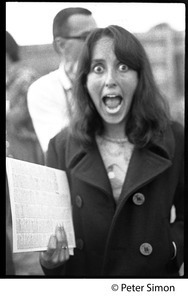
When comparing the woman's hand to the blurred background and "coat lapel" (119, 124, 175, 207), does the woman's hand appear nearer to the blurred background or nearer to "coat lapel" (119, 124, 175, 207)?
"coat lapel" (119, 124, 175, 207)

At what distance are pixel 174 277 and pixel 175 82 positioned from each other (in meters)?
0.84

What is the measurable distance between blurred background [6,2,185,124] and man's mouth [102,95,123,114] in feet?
0.62

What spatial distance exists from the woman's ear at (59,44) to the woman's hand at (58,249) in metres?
0.76

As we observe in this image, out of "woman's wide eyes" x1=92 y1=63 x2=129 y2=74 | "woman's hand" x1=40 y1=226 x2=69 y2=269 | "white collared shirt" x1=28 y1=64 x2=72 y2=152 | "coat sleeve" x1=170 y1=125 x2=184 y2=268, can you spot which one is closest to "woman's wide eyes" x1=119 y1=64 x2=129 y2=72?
"woman's wide eyes" x1=92 y1=63 x2=129 y2=74

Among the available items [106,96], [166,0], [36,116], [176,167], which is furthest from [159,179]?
[166,0]

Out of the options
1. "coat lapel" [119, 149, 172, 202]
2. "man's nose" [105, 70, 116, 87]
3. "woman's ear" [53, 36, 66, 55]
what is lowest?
"coat lapel" [119, 149, 172, 202]

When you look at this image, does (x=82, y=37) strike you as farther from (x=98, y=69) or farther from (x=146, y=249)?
(x=146, y=249)

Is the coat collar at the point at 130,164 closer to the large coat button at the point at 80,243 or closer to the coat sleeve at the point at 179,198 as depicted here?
the coat sleeve at the point at 179,198

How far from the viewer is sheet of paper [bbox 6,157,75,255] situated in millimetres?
1900

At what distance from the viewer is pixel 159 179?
1.94 m

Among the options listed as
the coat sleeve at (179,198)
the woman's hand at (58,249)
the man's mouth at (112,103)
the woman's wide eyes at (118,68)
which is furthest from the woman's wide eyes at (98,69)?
the woman's hand at (58,249)

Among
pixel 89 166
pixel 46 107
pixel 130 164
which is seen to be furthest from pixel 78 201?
pixel 46 107

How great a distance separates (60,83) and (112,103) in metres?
0.24

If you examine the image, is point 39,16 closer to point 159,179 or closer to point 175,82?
point 175,82
